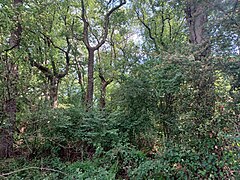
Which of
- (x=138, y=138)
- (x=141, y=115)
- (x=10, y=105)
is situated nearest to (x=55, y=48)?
(x=10, y=105)

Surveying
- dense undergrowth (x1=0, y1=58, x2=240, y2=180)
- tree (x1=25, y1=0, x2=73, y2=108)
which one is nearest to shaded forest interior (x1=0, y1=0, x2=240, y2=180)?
dense undergrowth (x1=0, y1=58, x2=240, y2=180)

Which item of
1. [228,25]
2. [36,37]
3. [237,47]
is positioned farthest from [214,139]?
[36,37]

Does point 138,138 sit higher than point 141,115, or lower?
lower

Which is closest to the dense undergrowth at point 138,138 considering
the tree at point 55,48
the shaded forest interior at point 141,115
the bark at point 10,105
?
the shaded forest interior at point 141,115

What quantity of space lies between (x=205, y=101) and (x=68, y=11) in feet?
25.5

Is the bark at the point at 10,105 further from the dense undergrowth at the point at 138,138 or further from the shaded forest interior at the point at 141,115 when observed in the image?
the dense undergrowth at the point at 138,138

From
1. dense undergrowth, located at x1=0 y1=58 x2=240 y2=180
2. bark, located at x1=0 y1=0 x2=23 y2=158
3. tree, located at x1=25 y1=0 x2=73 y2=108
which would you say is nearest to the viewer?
dense undergrowth, located at x1=0 y1=58 x2=240 y2=180

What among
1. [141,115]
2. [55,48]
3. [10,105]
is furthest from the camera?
[55,48]

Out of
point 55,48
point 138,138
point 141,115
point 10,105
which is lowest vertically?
point 138,138

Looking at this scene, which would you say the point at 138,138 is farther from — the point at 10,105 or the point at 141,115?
the point at 10,105

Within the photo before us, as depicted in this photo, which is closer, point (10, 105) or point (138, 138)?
point (10, 105)

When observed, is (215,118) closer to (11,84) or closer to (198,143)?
(198,143)

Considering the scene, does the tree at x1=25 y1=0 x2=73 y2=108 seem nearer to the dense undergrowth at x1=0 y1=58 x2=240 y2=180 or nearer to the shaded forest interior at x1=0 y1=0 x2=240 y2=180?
the shaded forest interior at x1=0 y1=0 x2=240 y2=180

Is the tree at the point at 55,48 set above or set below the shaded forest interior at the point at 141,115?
above
